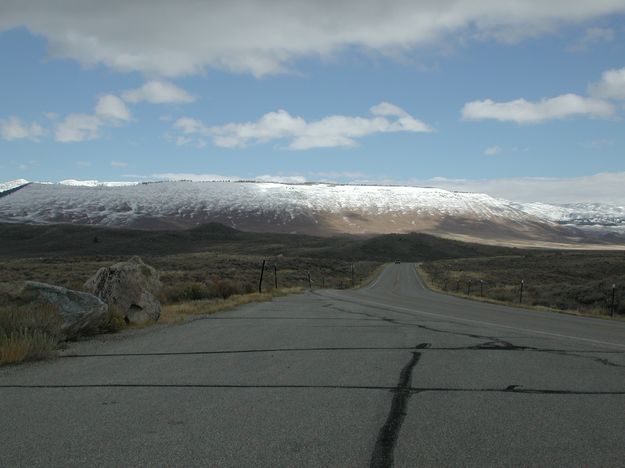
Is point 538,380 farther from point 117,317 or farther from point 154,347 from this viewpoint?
point 117,317

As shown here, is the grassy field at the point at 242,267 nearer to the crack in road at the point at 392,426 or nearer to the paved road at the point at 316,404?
the paved road at the point at 316,404

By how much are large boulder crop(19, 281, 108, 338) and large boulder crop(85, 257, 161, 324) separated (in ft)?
5.50

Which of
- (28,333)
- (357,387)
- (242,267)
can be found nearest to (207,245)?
(242,267)

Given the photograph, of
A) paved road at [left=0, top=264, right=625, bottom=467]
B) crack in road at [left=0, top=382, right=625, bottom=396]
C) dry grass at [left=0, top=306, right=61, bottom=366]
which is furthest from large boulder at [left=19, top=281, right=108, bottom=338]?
crack in road at [left=0, top=382, right=625, bottom=396]

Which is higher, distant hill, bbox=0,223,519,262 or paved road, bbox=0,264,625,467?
paved road, bbox=0,264,625,467

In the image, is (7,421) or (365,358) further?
(365,358)

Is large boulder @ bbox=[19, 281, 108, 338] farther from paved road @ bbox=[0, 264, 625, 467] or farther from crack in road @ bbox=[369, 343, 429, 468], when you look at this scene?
crack in road @ bbox=[369, 343, 429, 468]

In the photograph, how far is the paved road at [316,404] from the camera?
477 cm

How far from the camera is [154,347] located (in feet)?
33.4

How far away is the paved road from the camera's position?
4.77 metres

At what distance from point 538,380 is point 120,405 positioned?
4836 millimetres

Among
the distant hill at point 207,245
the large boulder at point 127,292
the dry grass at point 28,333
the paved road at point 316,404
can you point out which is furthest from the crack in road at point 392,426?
the distant hill at point 207,245

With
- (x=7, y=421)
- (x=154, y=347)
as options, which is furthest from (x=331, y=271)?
(x=7, y=421)

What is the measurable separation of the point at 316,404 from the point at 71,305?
6970 millimetres
